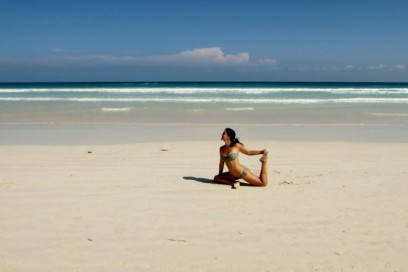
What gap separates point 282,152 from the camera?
9.34 meters

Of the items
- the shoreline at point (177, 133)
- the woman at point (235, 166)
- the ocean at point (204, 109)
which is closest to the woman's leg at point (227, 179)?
the woman at point (235, 166)

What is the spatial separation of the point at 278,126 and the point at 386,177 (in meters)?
8.15

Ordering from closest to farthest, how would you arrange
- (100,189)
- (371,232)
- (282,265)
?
1. (282,265)
2. (371,232)
3. (100,189)

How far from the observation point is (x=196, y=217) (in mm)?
4699

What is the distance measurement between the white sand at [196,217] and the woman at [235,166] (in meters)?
0.18

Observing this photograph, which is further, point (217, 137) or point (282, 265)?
point (217, 137)

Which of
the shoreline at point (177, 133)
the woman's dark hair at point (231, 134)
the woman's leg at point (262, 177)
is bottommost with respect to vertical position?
the shoreline at point (177, 133)

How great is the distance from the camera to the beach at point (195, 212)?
11.9ft

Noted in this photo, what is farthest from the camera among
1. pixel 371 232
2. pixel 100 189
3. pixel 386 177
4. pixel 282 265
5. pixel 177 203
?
pixel 386 177

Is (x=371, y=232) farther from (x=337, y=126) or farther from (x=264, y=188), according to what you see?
(x=337, y=126)

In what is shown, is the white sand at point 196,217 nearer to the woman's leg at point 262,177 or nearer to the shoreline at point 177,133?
the woman's leg at point 262,177

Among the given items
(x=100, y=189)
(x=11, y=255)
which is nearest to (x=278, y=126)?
(x=100, y=189)

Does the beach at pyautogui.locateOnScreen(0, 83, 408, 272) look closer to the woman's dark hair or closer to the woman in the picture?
the woman

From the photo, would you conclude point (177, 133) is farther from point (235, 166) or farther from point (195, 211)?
point (195, 211)
